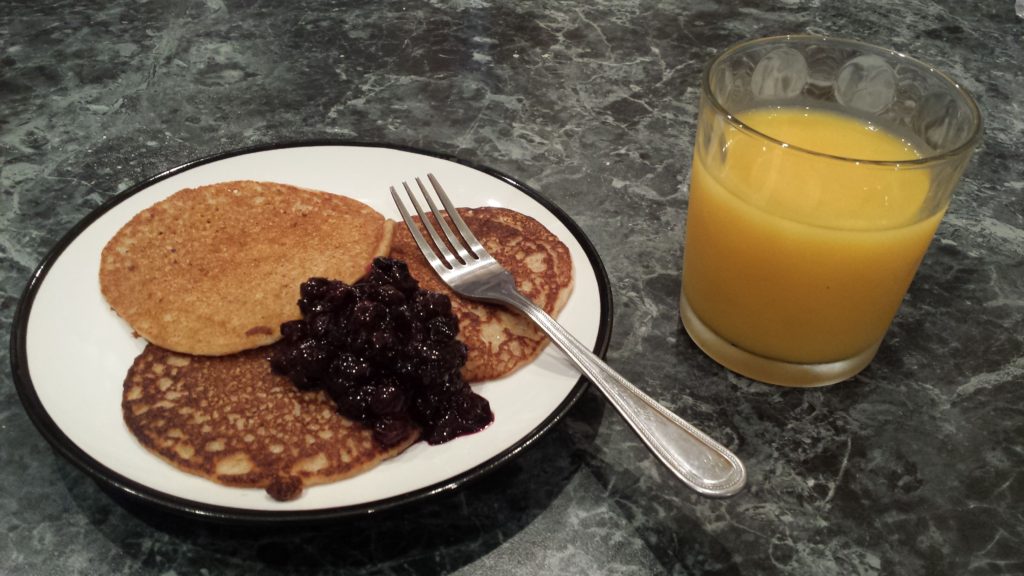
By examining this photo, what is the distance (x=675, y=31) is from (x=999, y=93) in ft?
3.05

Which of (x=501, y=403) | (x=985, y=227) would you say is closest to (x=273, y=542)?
(x=501, y=403)

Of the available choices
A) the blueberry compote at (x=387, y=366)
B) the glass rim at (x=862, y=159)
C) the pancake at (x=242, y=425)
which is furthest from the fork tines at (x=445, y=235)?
the glass rim at (x=862, y=159)

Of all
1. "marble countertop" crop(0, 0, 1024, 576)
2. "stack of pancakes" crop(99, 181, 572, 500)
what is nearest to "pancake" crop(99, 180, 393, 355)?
"stack of pancakes" crop(99, 181, 572, 500)

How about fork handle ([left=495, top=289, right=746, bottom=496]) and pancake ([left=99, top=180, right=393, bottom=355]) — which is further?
pancake ([left=99, top=180, right=393, bottom=355])

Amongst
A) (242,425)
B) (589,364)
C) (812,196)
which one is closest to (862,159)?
(812,196)

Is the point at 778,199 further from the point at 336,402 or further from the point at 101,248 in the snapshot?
the point at 101,248

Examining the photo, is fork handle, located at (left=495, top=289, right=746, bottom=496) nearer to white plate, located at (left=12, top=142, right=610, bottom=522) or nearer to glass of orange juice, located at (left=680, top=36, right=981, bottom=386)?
white plate, located at (left=12, top=142, right=610, bottom=522)

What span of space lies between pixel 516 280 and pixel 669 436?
43 centimetres

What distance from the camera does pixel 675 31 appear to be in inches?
98.7

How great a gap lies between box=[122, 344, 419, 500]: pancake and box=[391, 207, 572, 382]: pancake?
0.20 meters

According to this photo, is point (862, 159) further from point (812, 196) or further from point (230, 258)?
point (230, 258)

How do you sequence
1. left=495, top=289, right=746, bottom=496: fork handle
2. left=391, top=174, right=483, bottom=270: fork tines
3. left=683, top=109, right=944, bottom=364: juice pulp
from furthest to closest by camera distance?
left=391, top=174, right=483, bottom=270: fork tines → left=683, top=109, right=944, bottom=364: juice pulp → left=495, top=289, right=746, bottom=496: fork handle

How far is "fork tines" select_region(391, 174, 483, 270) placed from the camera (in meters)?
1.39

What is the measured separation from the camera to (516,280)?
137cm
